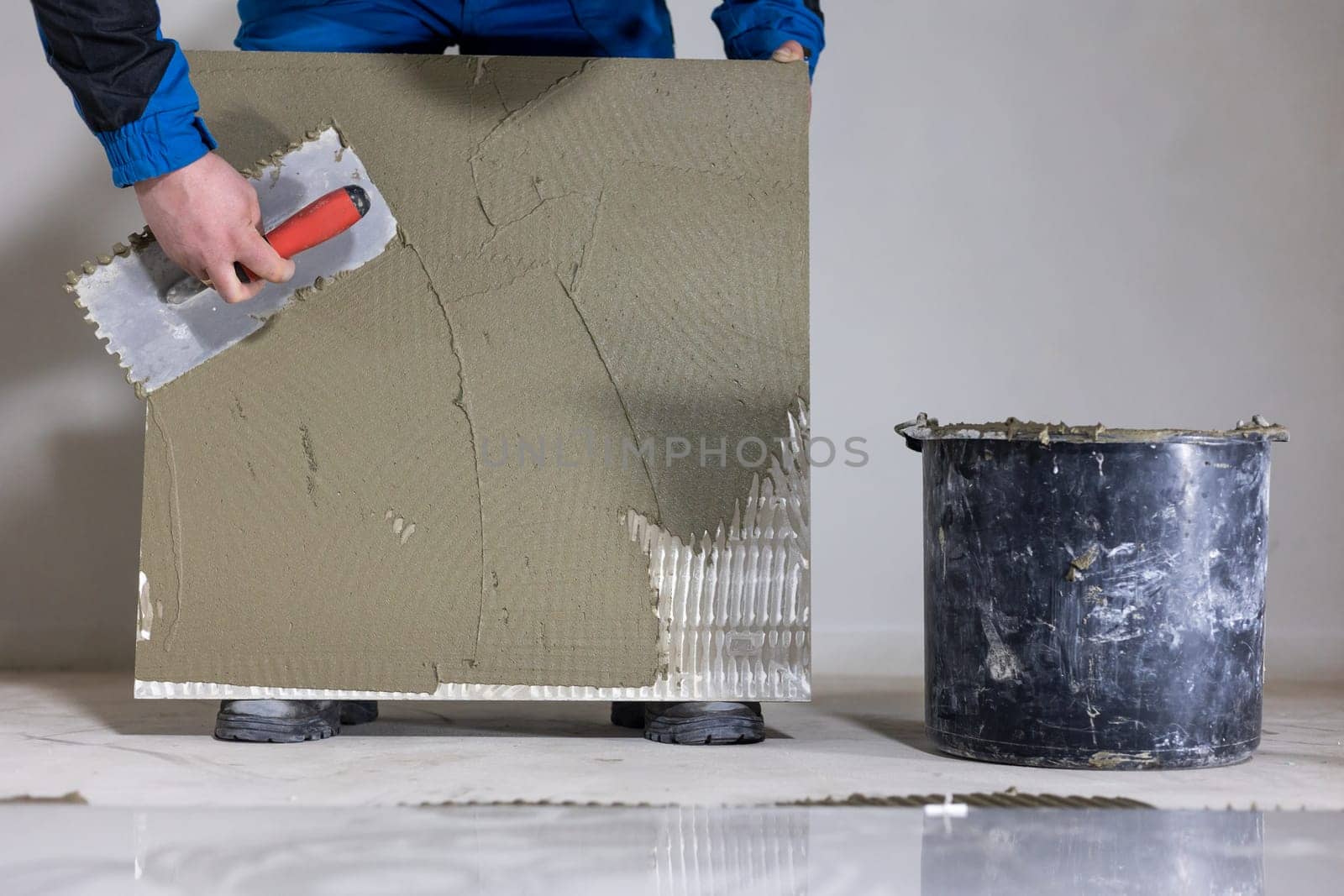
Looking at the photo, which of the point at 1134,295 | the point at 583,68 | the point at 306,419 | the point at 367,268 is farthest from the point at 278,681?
the point at 1134,295

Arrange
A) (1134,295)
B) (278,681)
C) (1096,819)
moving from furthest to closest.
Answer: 1. (1134,295)
2. (278,681)
3. (1096,819)

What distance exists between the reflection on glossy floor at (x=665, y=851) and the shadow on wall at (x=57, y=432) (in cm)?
113

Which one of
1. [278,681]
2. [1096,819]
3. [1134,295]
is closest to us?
[1096,819]

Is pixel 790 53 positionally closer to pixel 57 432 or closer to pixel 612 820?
pixel 612 820

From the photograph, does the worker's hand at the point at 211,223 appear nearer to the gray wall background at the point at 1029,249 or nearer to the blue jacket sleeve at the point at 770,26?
the blue jacket sleeve at the point at 770,26

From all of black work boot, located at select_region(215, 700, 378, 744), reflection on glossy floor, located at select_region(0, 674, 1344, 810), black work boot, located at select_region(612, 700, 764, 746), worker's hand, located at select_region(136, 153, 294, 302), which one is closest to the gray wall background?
reflection on glossy floor, located at select_region(0, 674, 1344, 810)

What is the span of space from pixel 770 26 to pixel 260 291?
690 mm

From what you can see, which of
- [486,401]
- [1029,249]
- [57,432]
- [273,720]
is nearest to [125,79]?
[486,401]

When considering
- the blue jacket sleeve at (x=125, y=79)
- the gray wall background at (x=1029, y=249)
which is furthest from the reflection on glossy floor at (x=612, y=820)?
the gray wall background at (x=1029, y=249)

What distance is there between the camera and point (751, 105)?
131 cm

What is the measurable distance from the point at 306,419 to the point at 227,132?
1.13 ft

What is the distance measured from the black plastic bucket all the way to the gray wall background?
80cm

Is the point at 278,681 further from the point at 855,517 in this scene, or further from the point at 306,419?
the point at 855,517

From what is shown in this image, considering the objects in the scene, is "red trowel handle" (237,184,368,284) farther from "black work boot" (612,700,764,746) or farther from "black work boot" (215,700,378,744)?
"black work boot" (612,700,764,746)
